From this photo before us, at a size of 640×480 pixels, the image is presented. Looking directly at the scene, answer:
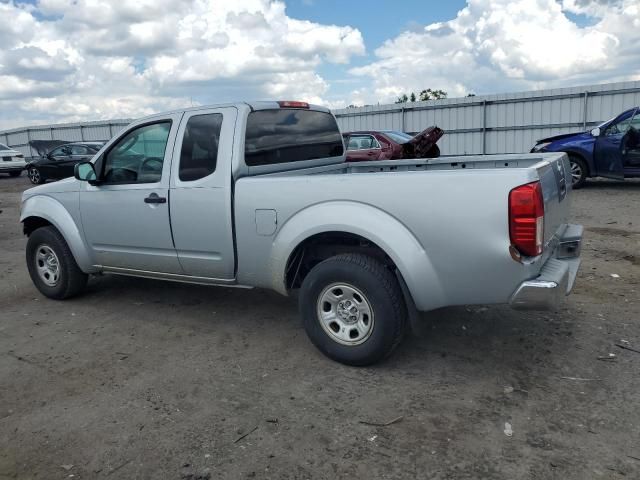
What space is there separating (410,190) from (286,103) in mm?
1839

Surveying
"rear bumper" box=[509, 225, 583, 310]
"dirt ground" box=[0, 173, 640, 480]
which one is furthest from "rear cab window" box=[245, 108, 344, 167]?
"rear bumper" box=[509, 225, 583, 310]

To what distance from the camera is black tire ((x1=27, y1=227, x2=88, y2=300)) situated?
5.31 metres

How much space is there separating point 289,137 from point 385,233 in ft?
5.37

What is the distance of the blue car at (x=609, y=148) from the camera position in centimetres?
1102

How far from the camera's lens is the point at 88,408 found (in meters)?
3.34

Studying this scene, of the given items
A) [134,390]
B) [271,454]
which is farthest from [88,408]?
[271,454]

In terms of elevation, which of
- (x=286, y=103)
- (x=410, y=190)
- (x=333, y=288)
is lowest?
(x=333, y=288)

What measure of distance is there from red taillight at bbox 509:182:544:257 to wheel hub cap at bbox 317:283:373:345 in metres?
1.04

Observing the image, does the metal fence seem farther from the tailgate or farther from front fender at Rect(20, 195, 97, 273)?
front fender at Rect(20, 195, 97, 273)

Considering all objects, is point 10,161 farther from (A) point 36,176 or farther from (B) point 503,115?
(B) point 503,115

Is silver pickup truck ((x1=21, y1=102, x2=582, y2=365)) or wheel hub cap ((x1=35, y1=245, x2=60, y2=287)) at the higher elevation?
silver pickup truck ((x1=21, y1=102, x2=582, y2=365))

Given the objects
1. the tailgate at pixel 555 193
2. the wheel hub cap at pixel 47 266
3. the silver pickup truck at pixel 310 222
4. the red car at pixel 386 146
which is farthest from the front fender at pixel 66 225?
the red car at pixel 386 146

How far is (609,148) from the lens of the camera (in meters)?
11.2

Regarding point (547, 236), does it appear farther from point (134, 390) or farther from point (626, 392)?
point (134, 390)
